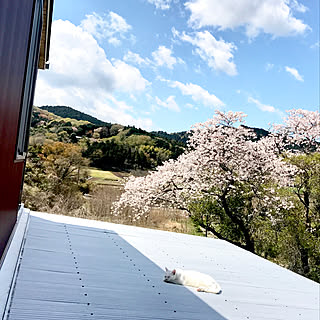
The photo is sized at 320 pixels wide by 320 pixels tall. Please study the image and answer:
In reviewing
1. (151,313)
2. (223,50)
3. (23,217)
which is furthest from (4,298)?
(223,50)

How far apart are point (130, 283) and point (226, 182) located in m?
6.60

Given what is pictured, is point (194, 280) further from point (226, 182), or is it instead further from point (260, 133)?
point (260, 133)

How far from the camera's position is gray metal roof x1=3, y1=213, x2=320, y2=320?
1629mm

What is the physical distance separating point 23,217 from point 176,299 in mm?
2389

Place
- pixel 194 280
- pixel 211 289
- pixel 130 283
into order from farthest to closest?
pixel 194 280 → pixel 211 289 → pixel 130 283

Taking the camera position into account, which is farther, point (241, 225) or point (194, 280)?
point (241, 225)

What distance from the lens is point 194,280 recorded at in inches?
96.7

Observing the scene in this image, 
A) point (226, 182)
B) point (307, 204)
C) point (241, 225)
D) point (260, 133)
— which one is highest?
point (260, 133)

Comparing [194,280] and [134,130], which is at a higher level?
[134,130]

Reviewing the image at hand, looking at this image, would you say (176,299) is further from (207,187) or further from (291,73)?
(291,73)

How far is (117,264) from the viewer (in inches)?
104

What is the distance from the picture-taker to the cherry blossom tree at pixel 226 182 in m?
8.30

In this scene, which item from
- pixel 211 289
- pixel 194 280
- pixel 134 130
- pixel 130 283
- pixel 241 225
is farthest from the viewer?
pixel 134 130

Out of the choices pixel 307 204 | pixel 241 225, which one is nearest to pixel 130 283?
pixel 241 225
